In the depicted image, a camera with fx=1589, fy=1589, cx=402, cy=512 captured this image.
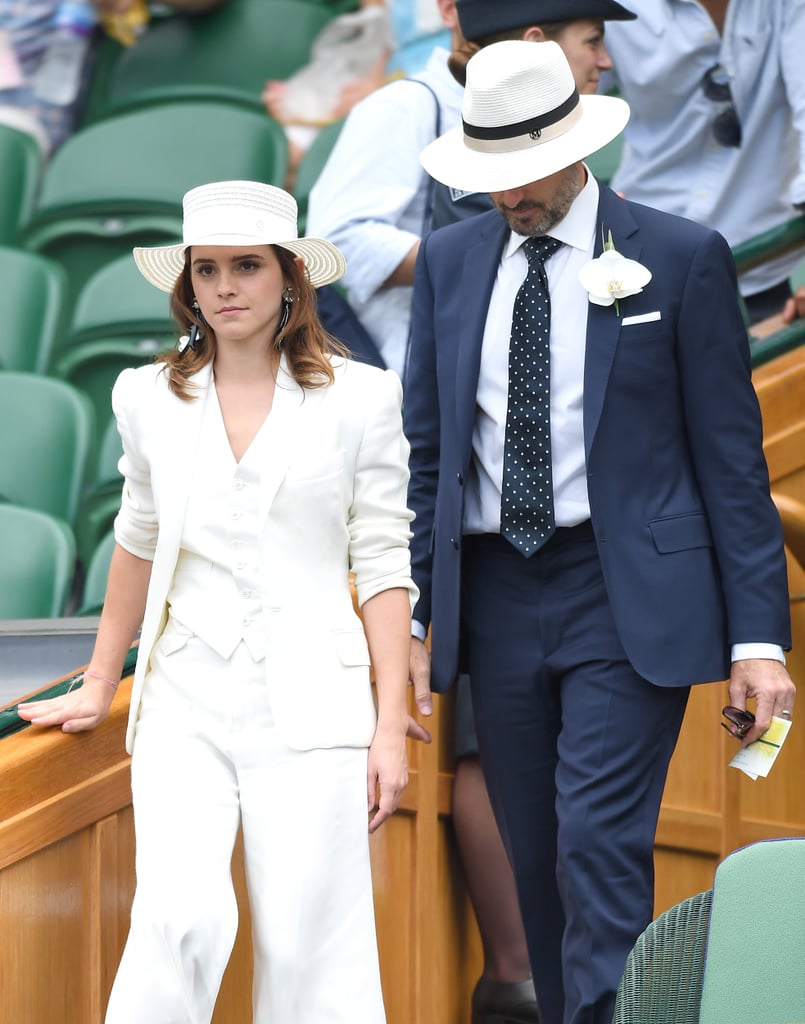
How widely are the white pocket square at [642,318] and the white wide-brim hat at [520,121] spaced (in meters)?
0.24

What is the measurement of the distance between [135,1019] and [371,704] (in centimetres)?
48

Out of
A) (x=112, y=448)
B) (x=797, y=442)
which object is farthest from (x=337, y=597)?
(x=112, y=448)

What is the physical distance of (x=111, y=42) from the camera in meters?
5.91

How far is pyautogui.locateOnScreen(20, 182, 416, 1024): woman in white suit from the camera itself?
6.45 feet

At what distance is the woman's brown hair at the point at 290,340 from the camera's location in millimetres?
2137

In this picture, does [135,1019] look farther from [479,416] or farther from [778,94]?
[778,94]

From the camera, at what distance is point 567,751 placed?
7.66 ft

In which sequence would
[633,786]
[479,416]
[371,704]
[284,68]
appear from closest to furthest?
[371,704] < [633,786] < [479,416] < [284,68]

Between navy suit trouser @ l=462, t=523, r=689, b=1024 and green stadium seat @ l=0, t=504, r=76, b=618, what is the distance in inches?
62.4

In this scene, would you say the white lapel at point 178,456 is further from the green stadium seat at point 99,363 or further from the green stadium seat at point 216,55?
the green stadium seat at point 216,55

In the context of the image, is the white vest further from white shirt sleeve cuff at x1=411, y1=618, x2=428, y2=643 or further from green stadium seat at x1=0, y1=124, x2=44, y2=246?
green stadium seat at x1=0, y1=124, x2=44, y2=246

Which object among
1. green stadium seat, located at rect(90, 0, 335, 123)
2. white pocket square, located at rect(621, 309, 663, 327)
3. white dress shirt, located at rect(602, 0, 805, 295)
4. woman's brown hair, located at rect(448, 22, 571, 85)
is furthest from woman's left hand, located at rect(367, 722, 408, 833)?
green stadium seat, located at rect(90, 0, 335, 123)

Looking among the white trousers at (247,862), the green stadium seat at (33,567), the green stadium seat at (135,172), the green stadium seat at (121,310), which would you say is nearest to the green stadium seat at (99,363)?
the green stadium seat at (121,310)

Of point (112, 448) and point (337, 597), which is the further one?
point (112, 448)
